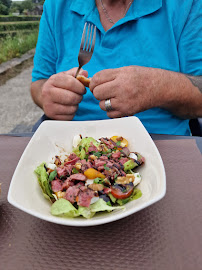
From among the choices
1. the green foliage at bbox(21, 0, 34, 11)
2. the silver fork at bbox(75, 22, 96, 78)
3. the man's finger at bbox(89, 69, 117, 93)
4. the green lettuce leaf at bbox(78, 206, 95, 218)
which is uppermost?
the silver fork at bbox(75, 22, 96, 78)

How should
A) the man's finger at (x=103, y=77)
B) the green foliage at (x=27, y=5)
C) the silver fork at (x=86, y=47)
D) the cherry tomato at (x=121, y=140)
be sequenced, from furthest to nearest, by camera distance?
the green foliage at (x=27, y=5)
the silver fork at (x=86, y=47)
the man's finger at (x=103, y=77)
the cherry tomato at (x=121, y=140)

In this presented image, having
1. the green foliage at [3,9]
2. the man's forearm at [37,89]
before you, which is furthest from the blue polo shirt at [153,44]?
the green foliage at [3,9]

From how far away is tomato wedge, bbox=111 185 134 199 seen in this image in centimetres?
65

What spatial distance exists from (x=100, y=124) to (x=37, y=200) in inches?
16.5

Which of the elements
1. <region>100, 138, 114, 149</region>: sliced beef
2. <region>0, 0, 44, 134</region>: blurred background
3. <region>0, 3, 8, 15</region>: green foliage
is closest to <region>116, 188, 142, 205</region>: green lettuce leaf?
<region>100, 138, 114, 149</region>: sliced beef

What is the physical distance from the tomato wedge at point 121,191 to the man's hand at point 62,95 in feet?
1.69

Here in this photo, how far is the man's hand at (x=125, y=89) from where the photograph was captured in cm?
103

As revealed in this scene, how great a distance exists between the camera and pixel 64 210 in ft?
1.94

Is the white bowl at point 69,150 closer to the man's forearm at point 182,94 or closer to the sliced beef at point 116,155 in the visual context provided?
the sliced beef at point 116,155

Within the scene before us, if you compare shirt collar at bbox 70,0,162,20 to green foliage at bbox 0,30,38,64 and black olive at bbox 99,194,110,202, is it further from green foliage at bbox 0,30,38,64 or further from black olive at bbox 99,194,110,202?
green foliage at bbox 0,30,38,64

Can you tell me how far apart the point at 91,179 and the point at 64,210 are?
14cm

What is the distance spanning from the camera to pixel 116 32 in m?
1.29

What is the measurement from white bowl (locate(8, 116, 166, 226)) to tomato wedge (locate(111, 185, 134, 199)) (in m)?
0.02

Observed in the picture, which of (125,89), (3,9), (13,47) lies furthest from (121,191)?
(3,9)
